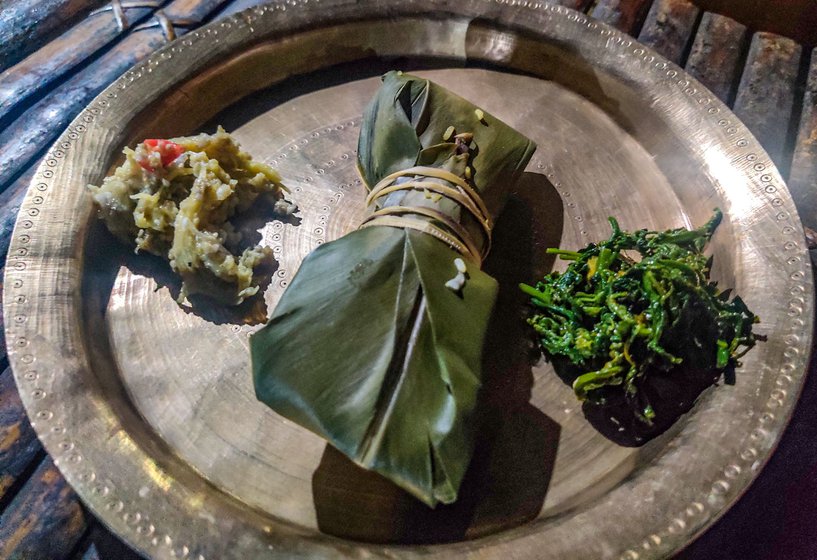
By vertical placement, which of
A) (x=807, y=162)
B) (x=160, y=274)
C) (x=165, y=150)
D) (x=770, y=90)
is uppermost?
(x=770, y=90)

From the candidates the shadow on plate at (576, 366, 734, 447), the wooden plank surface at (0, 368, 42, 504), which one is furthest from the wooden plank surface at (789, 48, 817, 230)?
the wooden plank surface at (0, 368, 42, 504)

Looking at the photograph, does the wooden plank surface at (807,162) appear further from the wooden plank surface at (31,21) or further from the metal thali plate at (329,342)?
the wooden plank surface at (31,21)

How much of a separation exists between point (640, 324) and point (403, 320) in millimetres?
809

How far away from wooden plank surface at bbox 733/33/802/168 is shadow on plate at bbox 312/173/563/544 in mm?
1625

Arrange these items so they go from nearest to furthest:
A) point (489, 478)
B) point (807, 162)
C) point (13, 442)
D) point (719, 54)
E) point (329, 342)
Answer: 1. point (329, 342)
2. point (489, 478)
3. point (13, 442)
4. point (807, 162)
5. point (719, 54)

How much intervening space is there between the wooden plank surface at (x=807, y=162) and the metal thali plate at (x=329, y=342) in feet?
1.58

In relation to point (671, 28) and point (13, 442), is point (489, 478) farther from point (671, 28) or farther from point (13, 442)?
point (671, 28)

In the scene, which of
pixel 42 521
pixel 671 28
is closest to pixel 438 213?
pixel 42 521

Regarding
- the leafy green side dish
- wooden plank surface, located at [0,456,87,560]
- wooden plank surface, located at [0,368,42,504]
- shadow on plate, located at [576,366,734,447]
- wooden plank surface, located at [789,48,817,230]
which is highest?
wooden plank surface, located at [789,48,817,230]

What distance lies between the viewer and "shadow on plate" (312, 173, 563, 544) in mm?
1846

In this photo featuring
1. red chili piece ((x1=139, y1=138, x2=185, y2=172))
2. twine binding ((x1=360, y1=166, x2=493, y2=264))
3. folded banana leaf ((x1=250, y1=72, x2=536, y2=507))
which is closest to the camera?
folded banana leaf ((x1=250, y1=72, x2=536, y2=507))

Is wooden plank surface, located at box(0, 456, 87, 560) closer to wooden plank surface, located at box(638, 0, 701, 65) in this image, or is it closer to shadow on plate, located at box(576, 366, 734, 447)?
shadow on plate, located at box(576, 366, 734, 447)

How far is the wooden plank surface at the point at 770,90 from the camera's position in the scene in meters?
2.89

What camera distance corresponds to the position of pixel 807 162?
9.16 ft
